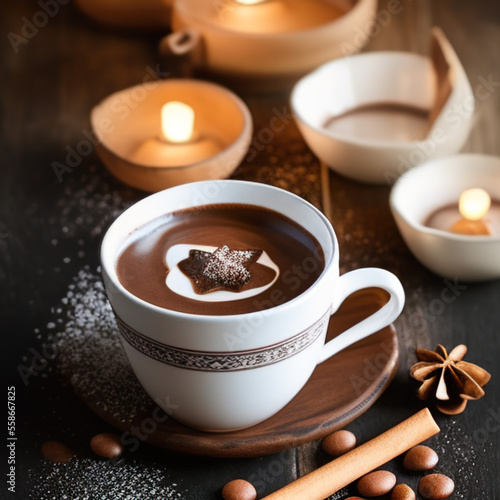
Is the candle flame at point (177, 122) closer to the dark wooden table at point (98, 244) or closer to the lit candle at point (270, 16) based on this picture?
the dark wooden table at point (98, 244)

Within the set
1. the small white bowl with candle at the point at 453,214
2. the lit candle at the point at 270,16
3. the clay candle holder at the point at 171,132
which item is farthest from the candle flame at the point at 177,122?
the small white bowl with candle at the point at 453,214

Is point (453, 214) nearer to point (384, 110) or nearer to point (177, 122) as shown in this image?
point (384, 110)

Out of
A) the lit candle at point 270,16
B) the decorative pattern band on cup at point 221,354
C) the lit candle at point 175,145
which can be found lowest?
the lit candle at point 175,145

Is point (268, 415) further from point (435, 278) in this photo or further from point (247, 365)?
point (435, 278)

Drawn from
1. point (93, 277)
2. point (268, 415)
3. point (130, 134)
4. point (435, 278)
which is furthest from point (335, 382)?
point (130, 134)

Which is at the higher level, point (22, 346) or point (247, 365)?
point (247, 365)

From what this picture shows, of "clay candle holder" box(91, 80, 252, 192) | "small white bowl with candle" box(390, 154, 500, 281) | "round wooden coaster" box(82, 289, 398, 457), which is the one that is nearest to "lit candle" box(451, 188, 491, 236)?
"small white bowl with candle" box(390, 154, 500, 281)

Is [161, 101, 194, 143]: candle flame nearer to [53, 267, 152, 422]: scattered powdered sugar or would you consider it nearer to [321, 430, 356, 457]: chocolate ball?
[53, 267, 152, 422]: scattered powdered sugar
